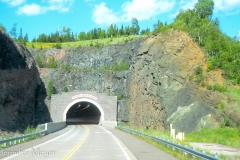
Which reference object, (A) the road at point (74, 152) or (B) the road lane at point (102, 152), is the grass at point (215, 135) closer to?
(A) the road at point (74, 152)

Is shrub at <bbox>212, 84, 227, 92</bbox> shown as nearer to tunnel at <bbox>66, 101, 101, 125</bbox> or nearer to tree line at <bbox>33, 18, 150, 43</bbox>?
tunnel at <bbox>66, 101, 101, 125</bbox>

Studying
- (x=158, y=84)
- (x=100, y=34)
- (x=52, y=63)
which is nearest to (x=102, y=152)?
(x=158, y=84)

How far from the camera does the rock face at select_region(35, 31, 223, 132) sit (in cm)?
3397

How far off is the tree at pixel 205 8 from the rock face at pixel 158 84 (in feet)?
42.6

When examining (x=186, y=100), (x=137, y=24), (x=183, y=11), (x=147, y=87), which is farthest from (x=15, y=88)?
(x=137, y=24)

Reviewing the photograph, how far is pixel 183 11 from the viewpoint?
187 feet

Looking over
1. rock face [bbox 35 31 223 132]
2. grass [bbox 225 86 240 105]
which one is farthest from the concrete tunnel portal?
grass [bbox 225 86 240 105]

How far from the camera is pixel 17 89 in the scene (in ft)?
146

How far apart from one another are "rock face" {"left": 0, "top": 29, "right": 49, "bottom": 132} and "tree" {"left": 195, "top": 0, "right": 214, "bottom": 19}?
31490mm

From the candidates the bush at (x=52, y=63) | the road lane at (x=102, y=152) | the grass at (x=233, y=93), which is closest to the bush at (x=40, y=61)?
the bush at (x=52, y=63)

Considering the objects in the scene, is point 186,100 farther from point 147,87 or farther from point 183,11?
point 183,11

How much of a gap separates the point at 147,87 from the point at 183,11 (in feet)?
62.2

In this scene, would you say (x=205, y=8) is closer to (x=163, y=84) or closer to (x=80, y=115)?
(x=163, y=84)

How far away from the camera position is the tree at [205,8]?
55.8 meters
